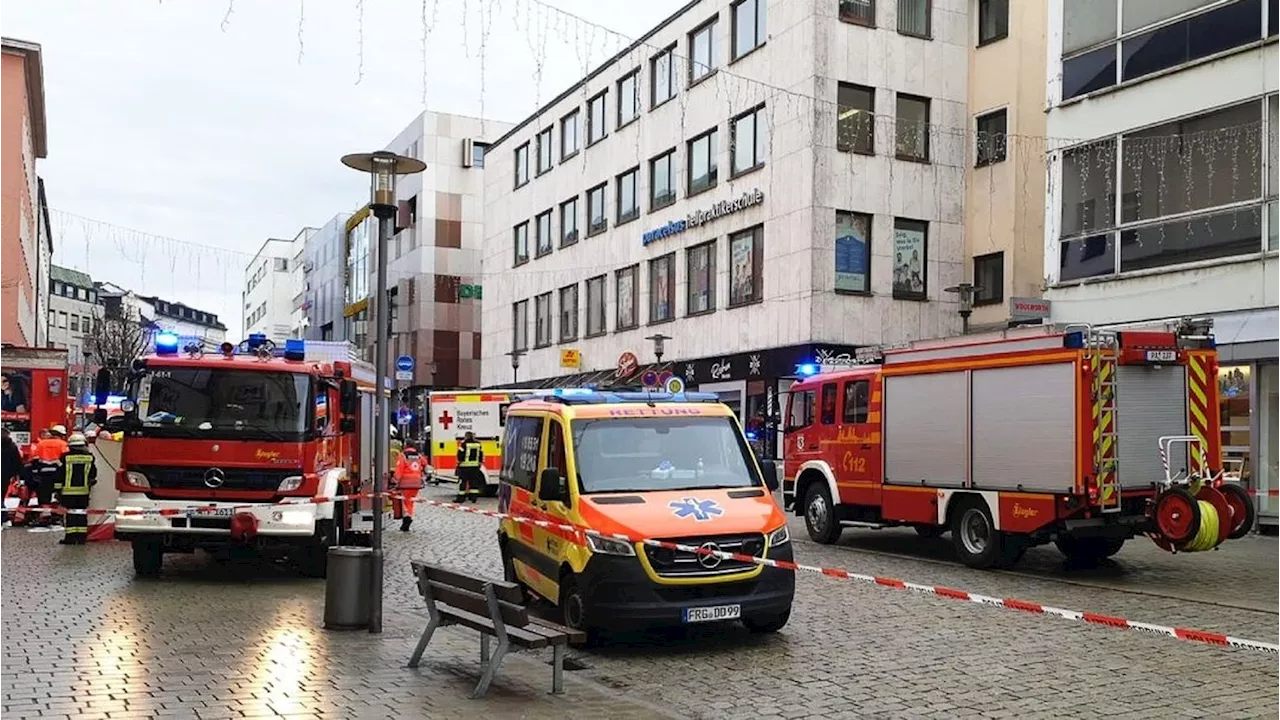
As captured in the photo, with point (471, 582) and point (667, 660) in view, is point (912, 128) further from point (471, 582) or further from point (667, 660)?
point (471, 582)

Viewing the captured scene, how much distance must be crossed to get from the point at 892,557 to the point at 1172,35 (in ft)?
35.4

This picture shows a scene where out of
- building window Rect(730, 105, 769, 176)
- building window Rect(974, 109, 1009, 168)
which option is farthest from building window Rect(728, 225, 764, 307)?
building window Rect(974, 109, 1009, 168)

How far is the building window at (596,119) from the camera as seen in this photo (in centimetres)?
4303

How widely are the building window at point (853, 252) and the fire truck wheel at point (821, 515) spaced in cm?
1284

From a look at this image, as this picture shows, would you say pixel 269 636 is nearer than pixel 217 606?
Yes

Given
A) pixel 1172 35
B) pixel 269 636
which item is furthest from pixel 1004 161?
pixel 269 636

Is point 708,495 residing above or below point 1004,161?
below

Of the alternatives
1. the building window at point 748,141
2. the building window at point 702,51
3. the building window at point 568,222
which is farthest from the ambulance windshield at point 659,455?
the building window at point 568,222

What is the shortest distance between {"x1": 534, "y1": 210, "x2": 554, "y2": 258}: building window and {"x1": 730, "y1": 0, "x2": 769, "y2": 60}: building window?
1512cm

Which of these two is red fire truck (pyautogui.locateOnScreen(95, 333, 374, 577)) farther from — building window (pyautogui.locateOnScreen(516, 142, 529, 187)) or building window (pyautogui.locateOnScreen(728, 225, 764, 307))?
building window (pyautogui.locateOnScreen(516, 142, 529, 187))

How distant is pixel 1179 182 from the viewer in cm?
2028

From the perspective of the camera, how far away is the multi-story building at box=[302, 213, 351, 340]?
80.8m

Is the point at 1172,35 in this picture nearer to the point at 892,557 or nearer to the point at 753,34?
the point at 892,557

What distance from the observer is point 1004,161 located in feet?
103
